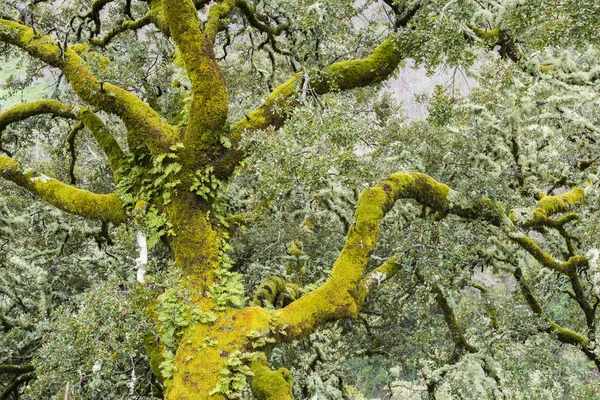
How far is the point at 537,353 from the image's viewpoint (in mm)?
7617

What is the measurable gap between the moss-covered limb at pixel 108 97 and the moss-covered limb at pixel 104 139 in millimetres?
731

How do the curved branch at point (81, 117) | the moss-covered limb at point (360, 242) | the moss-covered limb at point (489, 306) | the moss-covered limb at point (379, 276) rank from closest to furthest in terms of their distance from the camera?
the moss-covered limb at point (360, 242) → the moss-covered limb at point (379, 276) → the curved branch at point (81, 117) → the moss-covered limb at point (489, 306)

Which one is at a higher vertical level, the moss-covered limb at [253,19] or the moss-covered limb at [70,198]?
the moss-covered limb at [253,19]

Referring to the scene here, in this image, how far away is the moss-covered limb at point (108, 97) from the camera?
6.75 meters

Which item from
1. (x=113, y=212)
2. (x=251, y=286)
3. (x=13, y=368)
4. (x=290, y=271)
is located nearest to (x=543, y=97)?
(x=290, y=271)

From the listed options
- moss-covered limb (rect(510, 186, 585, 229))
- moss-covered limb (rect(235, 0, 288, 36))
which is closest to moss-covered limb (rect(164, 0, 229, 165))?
moss-covered limb (rect(235, 0, 288, 36))

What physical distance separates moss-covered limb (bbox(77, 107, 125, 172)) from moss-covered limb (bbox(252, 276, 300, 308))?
115 inches

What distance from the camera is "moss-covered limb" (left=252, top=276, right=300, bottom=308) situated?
7.26m

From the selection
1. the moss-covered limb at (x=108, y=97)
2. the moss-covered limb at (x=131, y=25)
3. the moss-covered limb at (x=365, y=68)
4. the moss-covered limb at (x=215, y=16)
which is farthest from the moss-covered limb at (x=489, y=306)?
the moss-covered limb at (x=131, y=25)

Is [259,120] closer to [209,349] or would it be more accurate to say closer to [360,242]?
[360,242]

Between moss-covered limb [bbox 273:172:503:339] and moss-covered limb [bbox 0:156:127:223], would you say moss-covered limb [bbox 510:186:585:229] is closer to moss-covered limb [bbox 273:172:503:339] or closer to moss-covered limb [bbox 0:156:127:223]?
moss-covered limb [bbox 273:172:503:339]

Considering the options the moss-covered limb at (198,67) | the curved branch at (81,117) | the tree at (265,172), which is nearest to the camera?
the tree at (265,172)

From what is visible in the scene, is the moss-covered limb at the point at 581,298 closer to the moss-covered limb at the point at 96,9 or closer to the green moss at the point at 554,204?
the green moss at the point at 554,204

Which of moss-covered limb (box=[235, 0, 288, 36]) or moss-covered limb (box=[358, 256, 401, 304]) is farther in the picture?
moss-covered limb (box=[235, 0, 288, 36])
